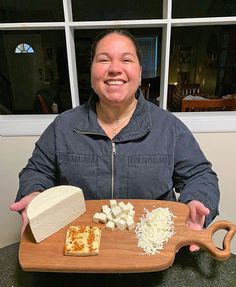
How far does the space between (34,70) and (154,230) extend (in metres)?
2.29

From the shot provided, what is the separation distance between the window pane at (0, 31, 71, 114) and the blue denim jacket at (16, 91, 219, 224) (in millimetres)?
652

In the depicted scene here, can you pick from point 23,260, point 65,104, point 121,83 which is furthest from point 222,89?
point 23,260

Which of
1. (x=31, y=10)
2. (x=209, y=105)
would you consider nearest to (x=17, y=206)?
(x=209, y=105)

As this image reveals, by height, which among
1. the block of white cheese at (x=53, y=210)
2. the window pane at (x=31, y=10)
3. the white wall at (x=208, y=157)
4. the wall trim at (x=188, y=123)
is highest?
the window pane at (x=31, y=10)

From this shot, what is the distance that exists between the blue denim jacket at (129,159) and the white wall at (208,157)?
424 millimetres

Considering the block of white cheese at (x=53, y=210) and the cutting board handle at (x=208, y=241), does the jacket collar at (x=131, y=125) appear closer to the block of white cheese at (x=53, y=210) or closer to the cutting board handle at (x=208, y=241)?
the block of white cheese at (x=53, y=210)

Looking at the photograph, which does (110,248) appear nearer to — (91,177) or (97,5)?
(91,177)

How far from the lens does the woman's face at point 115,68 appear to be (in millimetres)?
849

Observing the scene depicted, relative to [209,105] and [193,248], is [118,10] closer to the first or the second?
[209,105]

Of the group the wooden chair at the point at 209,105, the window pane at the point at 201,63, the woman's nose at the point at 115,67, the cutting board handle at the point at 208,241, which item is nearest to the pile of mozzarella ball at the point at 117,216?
the cutting board handle at the point at 208,241

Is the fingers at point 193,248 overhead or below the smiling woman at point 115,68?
below

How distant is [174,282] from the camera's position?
Answer: 72cm

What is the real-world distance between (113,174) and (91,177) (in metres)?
0.07

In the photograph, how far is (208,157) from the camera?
1.36 meters
